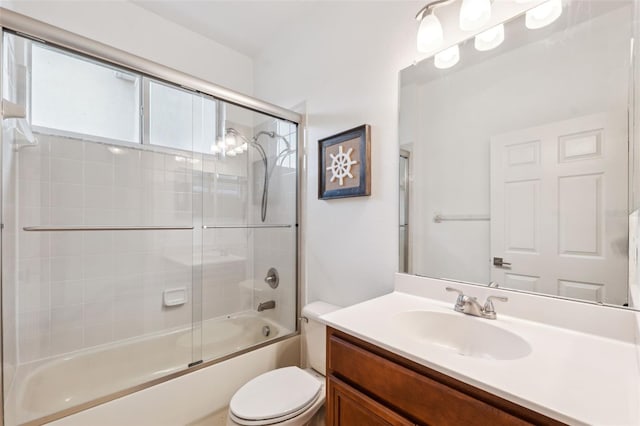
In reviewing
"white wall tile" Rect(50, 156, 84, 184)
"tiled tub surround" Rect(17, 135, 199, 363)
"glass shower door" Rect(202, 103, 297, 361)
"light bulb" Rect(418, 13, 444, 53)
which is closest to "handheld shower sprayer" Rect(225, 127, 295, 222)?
"glass shower door" Rect(202, 103, 297, 361)

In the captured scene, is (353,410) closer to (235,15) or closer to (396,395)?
(396,395)

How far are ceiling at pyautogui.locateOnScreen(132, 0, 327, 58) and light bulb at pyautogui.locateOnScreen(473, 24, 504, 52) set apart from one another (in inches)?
46.3

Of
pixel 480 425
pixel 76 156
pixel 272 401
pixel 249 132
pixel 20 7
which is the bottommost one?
pixel 272 401

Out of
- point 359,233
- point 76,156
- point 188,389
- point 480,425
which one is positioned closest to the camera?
point 480,425

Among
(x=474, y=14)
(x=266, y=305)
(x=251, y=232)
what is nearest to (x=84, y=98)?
(x=251, y=232)

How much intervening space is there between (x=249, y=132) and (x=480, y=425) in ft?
6.32

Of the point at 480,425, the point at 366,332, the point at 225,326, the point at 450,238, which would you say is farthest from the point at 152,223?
the point at 480,425

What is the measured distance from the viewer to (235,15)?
197 centimetres

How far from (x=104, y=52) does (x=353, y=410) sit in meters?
1.75

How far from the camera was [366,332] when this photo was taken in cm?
86

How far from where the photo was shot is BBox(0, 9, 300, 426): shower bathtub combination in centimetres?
141

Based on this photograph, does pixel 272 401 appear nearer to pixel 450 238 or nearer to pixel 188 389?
pixel 188 389

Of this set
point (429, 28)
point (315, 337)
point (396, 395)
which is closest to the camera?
point (396, 395)

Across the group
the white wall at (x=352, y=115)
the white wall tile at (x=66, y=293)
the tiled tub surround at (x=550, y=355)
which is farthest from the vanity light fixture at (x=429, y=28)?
the white wall tile at (x=66, y=293)
